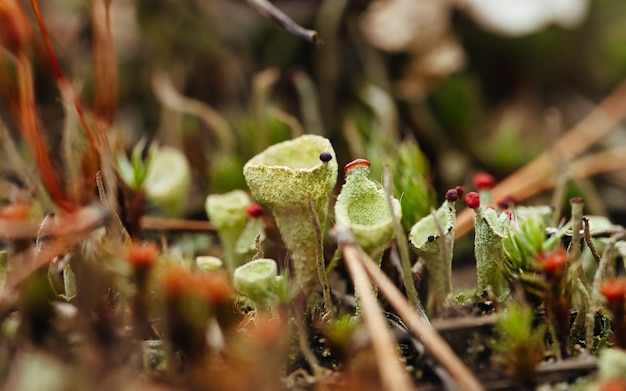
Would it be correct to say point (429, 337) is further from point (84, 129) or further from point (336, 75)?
point (336, 75)

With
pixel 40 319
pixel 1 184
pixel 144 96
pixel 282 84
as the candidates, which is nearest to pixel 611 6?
pixel 282 84

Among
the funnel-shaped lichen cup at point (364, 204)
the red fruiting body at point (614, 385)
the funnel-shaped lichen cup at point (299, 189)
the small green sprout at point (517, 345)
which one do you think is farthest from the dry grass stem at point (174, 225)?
the red fruiting body at point (614, 385)

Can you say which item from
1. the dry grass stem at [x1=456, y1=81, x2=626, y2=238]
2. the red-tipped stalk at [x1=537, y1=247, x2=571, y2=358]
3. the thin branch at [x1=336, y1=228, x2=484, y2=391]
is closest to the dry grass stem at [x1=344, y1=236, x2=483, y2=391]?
the thin branch at [x1=336, y1=228, x2=484, y2=391]

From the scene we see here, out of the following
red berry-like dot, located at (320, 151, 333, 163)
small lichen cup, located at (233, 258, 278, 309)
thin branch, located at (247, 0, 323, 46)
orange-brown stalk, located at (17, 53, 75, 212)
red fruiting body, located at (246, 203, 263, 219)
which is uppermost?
thin branch, located at (247, 0, 323, 46)

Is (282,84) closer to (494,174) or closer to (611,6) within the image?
(494,174)

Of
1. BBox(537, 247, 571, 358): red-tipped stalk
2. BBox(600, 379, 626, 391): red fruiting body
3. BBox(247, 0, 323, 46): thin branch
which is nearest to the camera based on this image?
BBox(600, 379, 626, 391): red fruiting body

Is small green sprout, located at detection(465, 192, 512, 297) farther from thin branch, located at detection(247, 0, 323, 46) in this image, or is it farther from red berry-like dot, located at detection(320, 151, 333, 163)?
thin branch, located at detection(247, 0, 323, 46)
